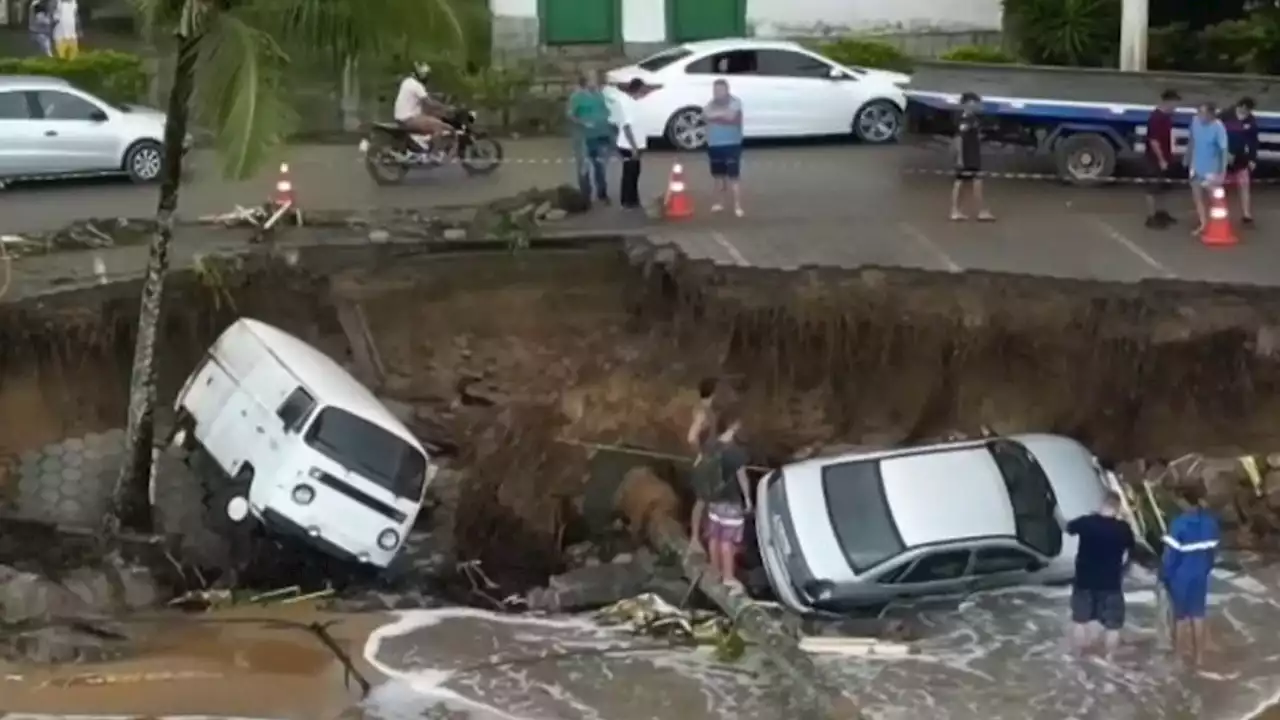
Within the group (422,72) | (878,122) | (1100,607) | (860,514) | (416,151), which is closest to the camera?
(1100,607)

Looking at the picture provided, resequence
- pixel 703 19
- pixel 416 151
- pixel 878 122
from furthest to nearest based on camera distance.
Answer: pixel 703 19
pixel 878 122
pixel 416 151

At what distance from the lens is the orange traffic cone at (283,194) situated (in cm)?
2325

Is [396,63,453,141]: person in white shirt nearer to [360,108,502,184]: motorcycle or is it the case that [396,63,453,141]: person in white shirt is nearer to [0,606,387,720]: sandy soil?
[360,108,502,184]: motorcycle

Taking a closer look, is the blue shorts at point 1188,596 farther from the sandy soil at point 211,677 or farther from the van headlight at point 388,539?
the van headlight at point 388,539

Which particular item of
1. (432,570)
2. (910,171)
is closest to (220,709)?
(432,570)

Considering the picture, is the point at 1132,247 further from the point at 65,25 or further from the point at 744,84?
the point at 65,25

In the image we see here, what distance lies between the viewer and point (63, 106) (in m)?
25.1

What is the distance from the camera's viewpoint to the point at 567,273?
74.8 ft

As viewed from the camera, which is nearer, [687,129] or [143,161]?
[143,161]

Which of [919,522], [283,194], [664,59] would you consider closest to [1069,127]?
[664,59]

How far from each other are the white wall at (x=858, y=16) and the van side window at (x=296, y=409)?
14585 millimetres

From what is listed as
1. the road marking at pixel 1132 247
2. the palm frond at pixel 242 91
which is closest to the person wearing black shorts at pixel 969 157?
the road marking at pixel 1132 247

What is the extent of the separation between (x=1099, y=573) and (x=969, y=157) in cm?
840

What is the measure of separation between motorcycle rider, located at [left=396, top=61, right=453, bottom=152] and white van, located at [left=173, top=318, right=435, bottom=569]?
6.66m
